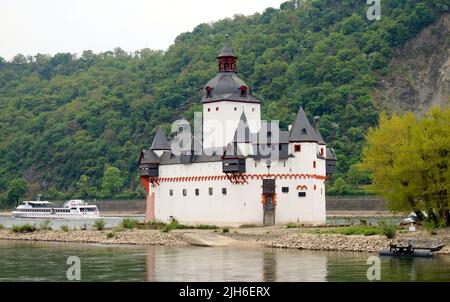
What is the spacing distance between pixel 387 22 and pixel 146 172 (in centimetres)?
11210

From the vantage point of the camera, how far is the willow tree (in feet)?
231

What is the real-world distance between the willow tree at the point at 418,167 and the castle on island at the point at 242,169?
33.9 feet

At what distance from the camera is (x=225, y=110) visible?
9125cm

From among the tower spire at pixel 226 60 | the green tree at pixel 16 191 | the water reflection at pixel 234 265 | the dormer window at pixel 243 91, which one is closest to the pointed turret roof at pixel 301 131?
the dormer window at pixel 243 91

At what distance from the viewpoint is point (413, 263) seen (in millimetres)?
57781

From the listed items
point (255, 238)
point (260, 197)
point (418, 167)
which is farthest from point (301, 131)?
point (418, 167)

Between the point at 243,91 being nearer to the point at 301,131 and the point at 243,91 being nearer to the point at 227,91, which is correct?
the point at 227,91

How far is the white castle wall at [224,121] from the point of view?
91.1 meters

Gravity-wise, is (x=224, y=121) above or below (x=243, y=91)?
below

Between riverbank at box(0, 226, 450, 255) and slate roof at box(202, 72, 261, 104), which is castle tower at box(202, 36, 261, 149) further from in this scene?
riverbank at box(0, 226, 450, 255)

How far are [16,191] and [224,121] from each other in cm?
10032

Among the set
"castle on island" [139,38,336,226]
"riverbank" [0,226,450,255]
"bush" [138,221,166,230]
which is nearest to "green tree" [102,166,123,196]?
"riverbank" [0,226,450,255]
